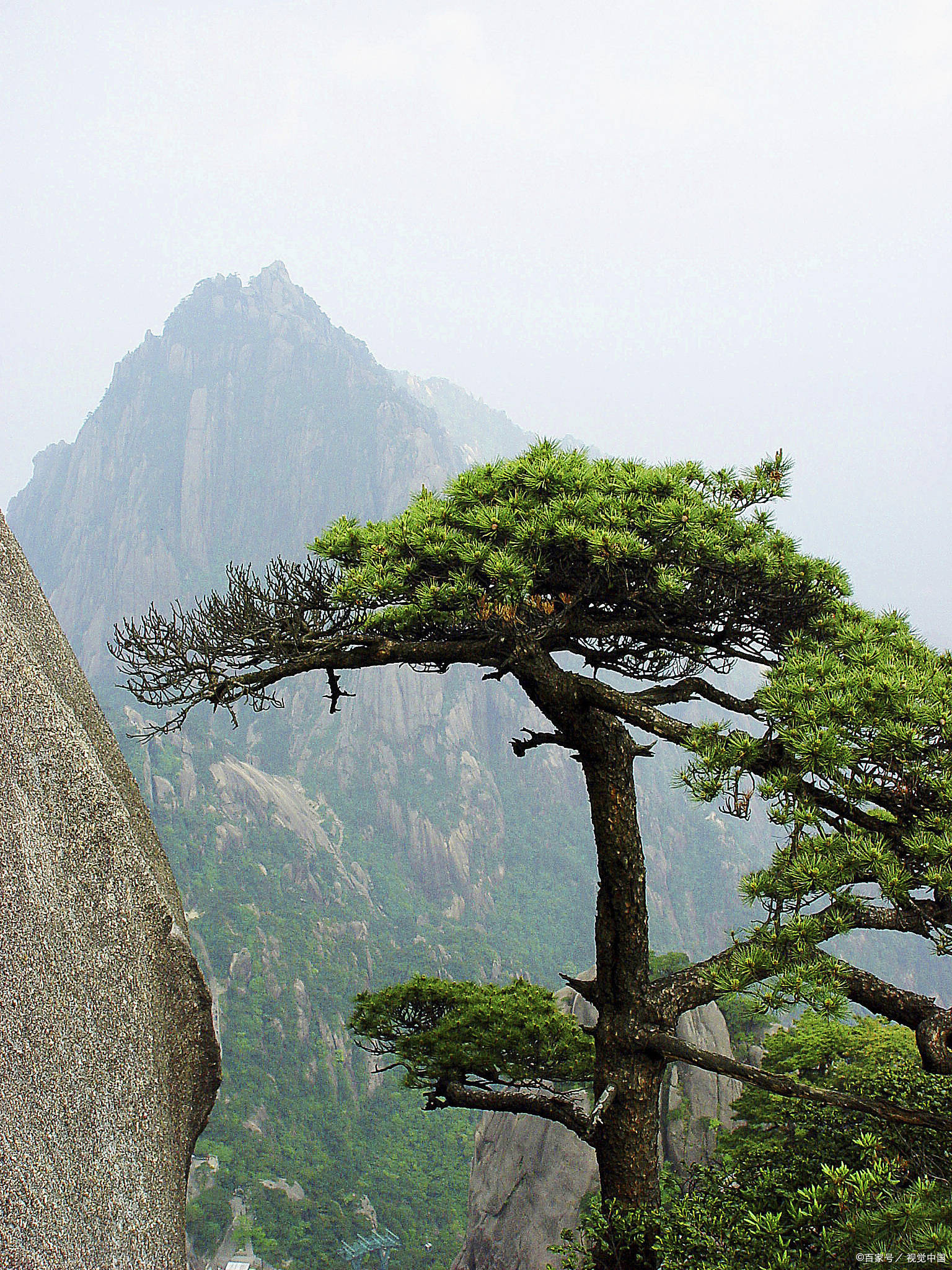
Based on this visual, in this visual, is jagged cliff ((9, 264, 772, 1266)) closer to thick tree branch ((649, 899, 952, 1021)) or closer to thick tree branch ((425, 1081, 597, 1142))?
thick tree branch ((425, 1081, 597, 1142))

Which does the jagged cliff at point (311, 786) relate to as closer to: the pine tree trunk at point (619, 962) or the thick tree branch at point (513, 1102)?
the thick tree branch at point (513, 1102)

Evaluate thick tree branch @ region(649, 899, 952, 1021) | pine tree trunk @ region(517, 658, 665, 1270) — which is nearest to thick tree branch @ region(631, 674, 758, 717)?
pine tree trunk @ region(517, 658, 665, 1270)

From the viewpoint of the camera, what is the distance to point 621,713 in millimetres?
4527

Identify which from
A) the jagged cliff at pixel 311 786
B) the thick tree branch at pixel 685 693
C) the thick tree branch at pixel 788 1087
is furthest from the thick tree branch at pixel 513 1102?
the jagged cliff at pixel 311 786

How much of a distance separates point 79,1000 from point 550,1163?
13.3 m

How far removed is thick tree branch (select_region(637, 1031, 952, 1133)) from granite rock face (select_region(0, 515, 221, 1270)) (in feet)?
8.43

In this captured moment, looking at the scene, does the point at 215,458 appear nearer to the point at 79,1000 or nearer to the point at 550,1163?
the point at 550,1163

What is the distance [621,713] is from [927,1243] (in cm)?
262

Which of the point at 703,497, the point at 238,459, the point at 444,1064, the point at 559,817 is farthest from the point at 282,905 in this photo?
the point at 238,459

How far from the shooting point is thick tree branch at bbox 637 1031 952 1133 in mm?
3346

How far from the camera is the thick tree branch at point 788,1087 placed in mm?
3346

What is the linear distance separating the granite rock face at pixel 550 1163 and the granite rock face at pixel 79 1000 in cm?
962

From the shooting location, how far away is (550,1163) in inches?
544

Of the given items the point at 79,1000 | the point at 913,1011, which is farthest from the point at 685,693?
the point at 79,1000
